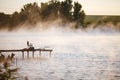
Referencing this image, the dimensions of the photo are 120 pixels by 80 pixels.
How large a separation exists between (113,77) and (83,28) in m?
0.56

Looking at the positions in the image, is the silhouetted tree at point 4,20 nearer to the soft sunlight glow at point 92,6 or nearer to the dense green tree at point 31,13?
the soft sunlight glow at point 92,6

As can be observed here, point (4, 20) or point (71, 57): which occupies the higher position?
point (4, 20)

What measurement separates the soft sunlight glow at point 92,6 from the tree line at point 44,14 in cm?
5

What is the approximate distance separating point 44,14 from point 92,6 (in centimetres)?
49

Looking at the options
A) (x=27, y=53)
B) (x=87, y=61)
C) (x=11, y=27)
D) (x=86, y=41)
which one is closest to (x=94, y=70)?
(x=87, y=61)

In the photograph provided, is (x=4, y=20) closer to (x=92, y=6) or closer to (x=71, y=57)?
(x=71, y=57)

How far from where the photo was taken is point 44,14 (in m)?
2.57

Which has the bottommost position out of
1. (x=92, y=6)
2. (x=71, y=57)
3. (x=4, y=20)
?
(x=71, y=57)

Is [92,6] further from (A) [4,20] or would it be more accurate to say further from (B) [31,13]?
(A) [4,20]

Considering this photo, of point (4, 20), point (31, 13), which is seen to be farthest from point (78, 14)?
point (4, 20)

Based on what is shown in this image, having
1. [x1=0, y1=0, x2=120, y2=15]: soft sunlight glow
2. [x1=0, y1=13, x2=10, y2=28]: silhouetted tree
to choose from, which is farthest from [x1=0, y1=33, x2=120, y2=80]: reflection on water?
[x1=0, y1=0, x2=120, y2=15]: soft sunlight glow

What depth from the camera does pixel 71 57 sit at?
2510mm

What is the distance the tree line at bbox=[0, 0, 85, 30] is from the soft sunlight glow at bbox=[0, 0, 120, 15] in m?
0.05

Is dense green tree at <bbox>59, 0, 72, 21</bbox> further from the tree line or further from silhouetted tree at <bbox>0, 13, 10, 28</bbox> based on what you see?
silhouetted tree at <bbox>0, 13, 10, 28</bbox>
